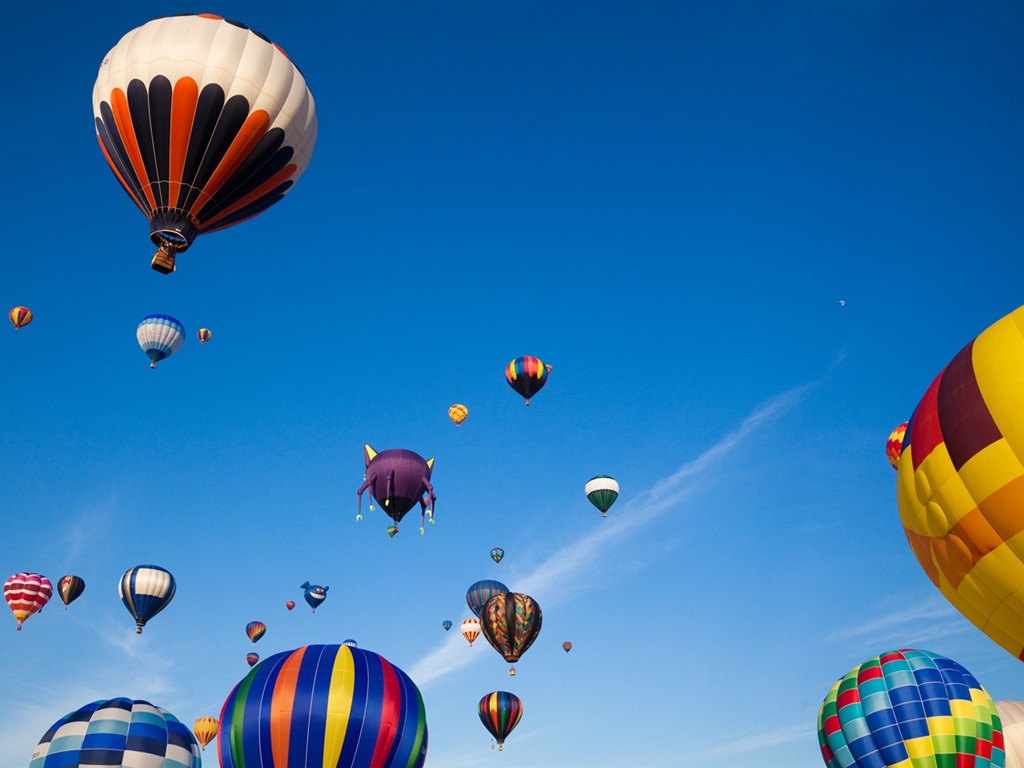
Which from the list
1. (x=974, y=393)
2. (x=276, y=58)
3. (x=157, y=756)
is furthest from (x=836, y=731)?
(x=276, y=58)

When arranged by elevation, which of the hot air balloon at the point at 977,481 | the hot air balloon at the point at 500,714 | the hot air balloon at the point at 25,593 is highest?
the hot air balloon at the point at 25,593

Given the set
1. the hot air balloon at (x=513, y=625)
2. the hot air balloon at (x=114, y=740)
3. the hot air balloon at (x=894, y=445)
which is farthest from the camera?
the hot air balloon at (x=513, y=625)

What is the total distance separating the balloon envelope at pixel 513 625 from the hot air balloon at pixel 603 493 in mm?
8359

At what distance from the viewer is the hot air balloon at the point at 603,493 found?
4131cm

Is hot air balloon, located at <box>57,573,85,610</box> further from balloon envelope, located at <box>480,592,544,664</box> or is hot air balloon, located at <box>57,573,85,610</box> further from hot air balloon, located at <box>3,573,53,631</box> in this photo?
balloon envelope, located at <box>480,592,544,664</box>

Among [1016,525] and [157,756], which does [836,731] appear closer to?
[1016,525]

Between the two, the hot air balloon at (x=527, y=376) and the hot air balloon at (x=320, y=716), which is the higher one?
the hot air balloon at (x=527, y=376)

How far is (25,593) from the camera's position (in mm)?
41125

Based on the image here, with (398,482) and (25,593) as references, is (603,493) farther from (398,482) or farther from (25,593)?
(25,593)

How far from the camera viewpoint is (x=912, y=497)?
40.3ft

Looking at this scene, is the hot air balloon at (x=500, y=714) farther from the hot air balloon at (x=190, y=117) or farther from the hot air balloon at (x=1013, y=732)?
the hot air balloon at (x=190, y=117)

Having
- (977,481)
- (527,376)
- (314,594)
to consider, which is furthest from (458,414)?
(977,481)

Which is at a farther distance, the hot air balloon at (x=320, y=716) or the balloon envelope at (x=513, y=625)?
the balloon envelope at (x=513, y=625)

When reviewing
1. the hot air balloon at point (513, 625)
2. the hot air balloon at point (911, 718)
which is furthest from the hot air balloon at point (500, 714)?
the hot air balloon at point (911, 718)
